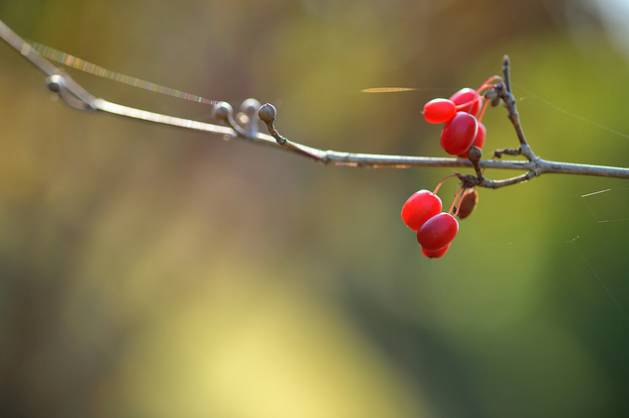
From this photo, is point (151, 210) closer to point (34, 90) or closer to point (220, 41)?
point (34, 90)

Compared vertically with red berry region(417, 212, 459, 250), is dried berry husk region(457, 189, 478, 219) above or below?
above

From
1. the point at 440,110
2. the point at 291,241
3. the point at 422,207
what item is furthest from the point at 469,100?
the point at 291,241

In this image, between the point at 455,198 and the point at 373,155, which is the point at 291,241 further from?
the point at 373,155

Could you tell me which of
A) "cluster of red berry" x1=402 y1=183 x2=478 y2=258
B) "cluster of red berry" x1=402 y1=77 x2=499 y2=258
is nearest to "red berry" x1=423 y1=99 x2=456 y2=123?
"cluster of red berry" x1=402 y1=77 x2=499 y2=258

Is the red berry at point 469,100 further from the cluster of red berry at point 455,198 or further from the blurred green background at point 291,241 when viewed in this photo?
the blurred green background at point 291,241


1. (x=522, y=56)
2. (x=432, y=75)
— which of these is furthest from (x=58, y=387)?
(x=522, y=56)

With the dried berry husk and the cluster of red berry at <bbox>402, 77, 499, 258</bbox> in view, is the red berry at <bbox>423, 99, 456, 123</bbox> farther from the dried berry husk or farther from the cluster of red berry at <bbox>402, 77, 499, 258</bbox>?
the dried berry husk

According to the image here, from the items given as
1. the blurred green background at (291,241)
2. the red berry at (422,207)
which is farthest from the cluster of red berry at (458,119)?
the blurred green background at (291,241)

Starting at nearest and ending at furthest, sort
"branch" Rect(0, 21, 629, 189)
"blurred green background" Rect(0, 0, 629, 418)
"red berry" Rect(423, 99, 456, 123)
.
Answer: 1. "branch" Rect(0, 21, 629, 189)
2. "red berry" Rect(423, 99, 456, 123)
3. "blurred green background" Rect(0, 0, 629, 418)
